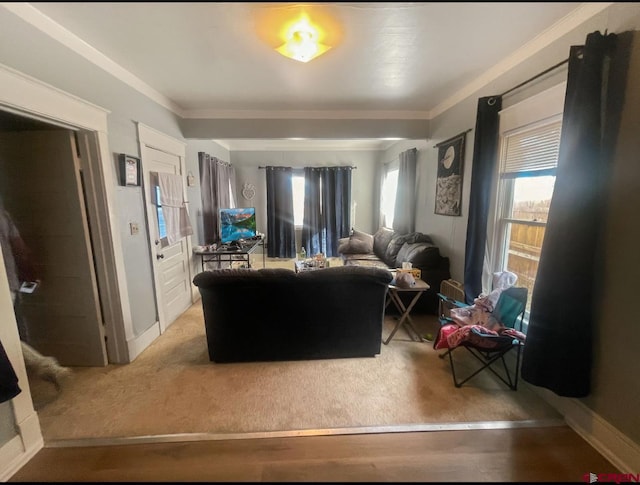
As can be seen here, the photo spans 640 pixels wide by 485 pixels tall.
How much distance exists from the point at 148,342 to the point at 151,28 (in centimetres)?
264

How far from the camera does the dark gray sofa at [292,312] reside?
2.23 m

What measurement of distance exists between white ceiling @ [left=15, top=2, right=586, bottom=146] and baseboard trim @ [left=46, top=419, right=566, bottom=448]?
2.60 metres

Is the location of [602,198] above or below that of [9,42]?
below

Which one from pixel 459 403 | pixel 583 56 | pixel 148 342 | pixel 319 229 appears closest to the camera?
pixel 583 56

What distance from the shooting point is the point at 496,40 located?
78.2 inches

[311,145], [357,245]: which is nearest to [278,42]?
[357,245]

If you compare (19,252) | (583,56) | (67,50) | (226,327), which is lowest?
(226,327)

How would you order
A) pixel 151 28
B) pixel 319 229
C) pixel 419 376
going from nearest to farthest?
pixel 151 28 < pixel 419 376 < pixel 319 229

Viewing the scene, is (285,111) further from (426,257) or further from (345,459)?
(345,459)

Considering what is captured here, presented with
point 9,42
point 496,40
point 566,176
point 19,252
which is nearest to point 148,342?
point 19,252

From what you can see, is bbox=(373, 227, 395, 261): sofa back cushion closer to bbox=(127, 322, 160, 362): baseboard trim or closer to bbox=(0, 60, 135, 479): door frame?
bbox=(127, 322, 160, 362): baseboard trim

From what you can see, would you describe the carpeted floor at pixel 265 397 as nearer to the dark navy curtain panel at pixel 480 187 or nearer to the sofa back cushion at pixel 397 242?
the dark navy curtain panel at pixel 480 187

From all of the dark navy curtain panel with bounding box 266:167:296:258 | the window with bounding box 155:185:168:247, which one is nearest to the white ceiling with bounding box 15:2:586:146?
the window with bounding box 155:185:168:247

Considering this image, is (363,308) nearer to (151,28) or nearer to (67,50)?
(151,28)
